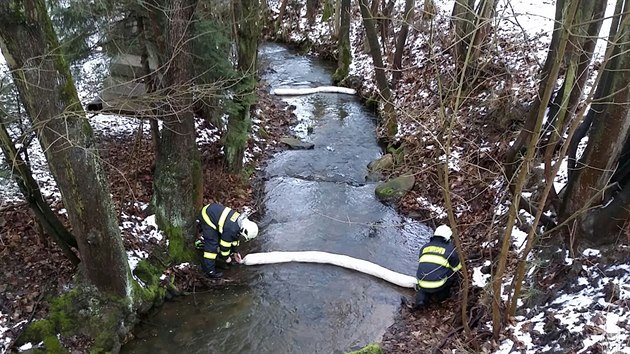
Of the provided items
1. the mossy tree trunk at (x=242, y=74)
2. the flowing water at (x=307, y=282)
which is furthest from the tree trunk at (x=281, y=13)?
the mossy tree trunk at (x=242, y=74)

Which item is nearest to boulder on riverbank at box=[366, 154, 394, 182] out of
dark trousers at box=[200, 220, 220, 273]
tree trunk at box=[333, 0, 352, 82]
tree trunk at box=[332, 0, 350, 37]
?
dark trousers at box=[200, 220, 220, 273]

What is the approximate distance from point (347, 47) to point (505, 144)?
10674mm

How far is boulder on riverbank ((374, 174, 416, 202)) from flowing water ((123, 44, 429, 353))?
25 centimetres

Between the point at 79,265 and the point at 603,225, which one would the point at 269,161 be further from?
the point at 603,225

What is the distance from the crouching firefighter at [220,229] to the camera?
7902 millimetres

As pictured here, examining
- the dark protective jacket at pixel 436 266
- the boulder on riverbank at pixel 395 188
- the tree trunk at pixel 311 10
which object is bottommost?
the boulder on riverbank at pixel 395 188

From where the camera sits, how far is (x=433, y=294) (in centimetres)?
750

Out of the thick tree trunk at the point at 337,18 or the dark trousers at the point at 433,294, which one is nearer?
the dark trousers at the point at 433,294

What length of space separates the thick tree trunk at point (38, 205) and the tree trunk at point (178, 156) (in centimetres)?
169

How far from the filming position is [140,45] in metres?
9.23

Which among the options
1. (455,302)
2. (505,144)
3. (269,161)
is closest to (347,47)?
(269,161)

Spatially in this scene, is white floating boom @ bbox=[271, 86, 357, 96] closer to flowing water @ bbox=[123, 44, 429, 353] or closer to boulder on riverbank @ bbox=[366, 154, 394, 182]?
flowing water @ bbox=[123, 44, 429, 353]

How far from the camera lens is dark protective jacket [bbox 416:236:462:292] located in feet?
23.3

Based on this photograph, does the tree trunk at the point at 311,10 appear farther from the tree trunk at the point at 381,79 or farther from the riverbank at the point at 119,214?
the riverbank at the point at 119,214
